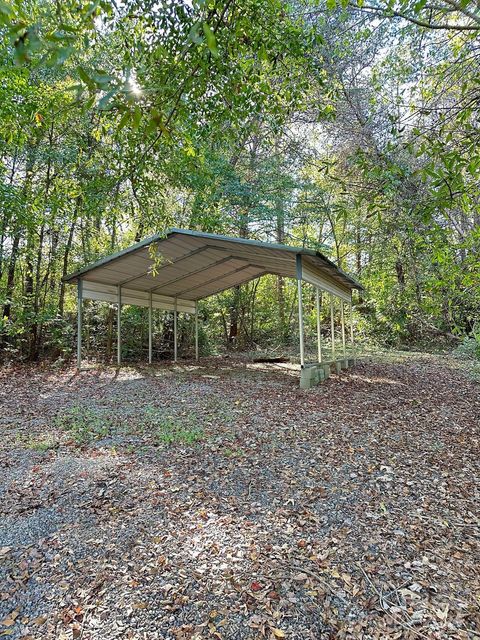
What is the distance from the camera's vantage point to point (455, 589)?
219 cm

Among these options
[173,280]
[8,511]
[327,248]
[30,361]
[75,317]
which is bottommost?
[8,511]

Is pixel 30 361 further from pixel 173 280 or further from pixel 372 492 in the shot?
pixel 372 492

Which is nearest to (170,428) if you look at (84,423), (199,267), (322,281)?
(84,423)

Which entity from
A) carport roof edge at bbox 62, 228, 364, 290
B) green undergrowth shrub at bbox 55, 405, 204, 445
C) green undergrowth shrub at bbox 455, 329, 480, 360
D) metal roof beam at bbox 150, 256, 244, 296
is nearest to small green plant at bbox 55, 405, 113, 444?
green undergrowth shrub at bbox 55, 405, 204, 445

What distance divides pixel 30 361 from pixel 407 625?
10883mm

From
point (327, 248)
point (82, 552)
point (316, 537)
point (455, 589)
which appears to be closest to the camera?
point (455, 589)

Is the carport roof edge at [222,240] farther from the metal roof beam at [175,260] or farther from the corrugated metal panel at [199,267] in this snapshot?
the metal roof beam at [175,260]

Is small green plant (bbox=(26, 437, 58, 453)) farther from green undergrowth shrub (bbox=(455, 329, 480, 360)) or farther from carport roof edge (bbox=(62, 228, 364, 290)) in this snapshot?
green undergrowth shrub (bbox=(455, 329, 480, 360))

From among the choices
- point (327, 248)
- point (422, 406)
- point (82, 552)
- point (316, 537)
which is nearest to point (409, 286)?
point (327, 248)

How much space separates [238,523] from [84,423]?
123 inches

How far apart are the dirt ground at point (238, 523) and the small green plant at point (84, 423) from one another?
0.03 meters

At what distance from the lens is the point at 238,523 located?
284cm

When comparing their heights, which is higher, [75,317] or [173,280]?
[173,280]

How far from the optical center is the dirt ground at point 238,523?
201 centimetres
